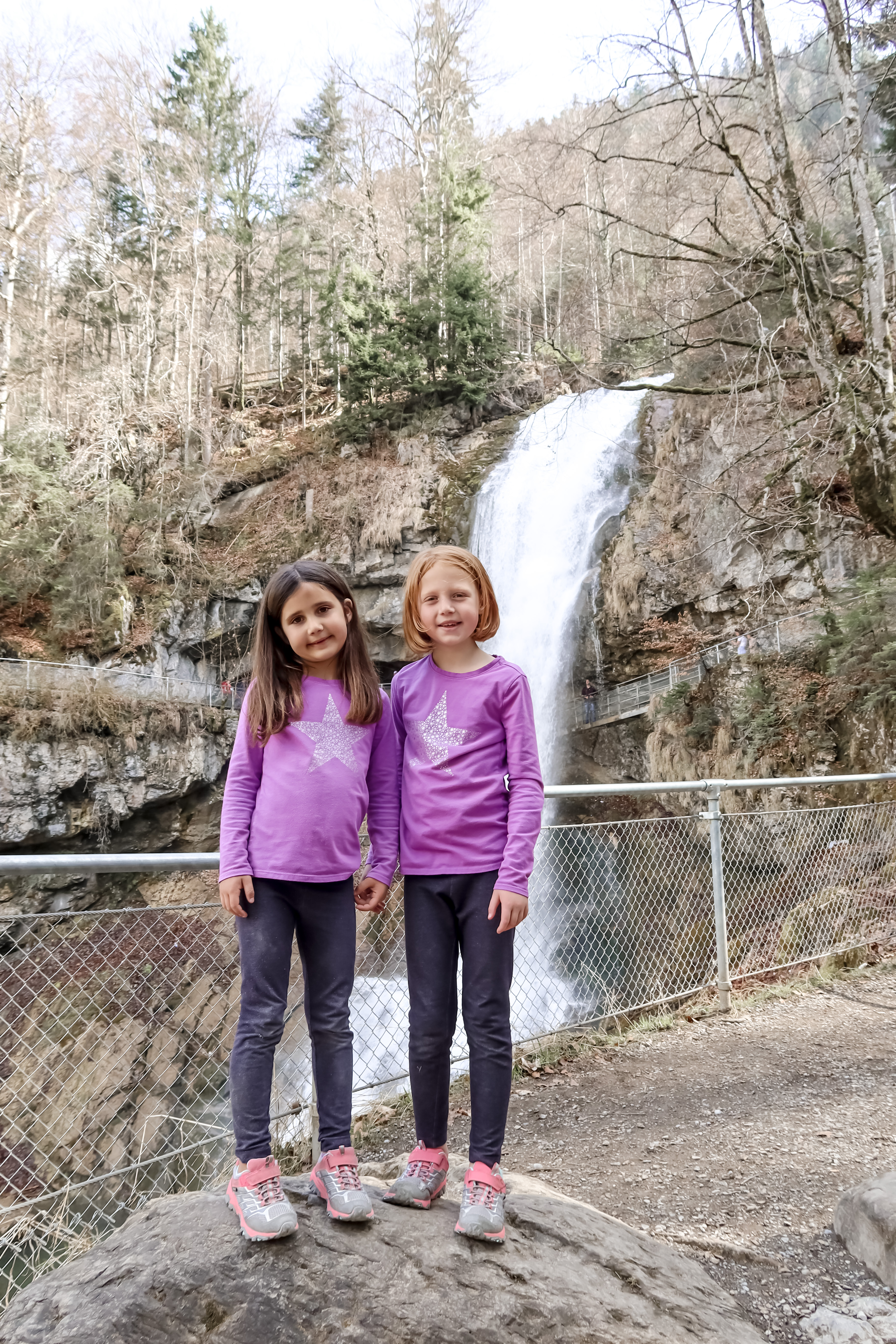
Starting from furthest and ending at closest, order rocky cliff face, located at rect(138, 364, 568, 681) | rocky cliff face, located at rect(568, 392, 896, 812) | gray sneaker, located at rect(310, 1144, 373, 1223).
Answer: rocky cliff face, located at rect(138, 364, 568, 681) < rocky cliff face, located at rect(568, 392, 896, 812) < gray sneaker, located at rect(310, 1144, 373, 1223)

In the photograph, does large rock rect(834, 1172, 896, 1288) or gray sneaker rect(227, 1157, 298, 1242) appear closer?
gray sneaker rect(227, 1157, 298, 1242)

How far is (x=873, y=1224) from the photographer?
7.07 feet

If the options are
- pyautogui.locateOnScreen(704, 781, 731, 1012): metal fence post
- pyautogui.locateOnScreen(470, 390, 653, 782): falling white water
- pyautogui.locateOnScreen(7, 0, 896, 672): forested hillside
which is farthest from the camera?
pyautogui.locateOnScreen(470, 390, 653, 782): falling white water

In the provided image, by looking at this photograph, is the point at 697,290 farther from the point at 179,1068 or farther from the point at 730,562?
the point at 179,1068

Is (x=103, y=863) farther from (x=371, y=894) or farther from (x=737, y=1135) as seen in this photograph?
(x=737, y=1135)

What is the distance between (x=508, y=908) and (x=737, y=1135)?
6.43ft

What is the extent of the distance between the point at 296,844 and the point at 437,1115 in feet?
2.63

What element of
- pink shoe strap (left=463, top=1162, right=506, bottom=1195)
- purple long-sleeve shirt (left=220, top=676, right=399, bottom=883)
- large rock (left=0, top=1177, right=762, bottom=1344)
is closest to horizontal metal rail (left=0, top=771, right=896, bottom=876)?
purple long-sleeve shirt (left=220, top=676, right=399, bottom=883)

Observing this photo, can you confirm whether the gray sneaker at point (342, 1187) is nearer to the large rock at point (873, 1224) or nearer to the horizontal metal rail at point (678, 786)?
the large rock at point (873, 1224)

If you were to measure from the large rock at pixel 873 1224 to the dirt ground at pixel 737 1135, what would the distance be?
4 cm

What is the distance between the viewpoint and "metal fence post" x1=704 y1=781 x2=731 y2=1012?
472 centimetres

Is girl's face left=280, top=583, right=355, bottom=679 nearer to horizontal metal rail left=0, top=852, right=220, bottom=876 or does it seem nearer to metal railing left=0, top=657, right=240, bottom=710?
horizontal metal rail left=0, top=852, right=220, bottom=876

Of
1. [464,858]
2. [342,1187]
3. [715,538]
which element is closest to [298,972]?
[342,1187]

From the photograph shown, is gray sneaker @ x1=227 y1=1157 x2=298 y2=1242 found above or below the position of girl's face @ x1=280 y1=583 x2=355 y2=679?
below
